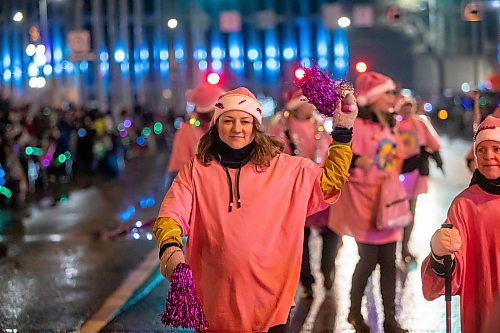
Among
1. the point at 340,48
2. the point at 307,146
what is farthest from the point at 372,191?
the point at 340,48

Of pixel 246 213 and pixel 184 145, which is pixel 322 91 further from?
pixel 184 145

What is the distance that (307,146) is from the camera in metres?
9.05

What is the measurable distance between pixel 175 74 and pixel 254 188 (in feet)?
186

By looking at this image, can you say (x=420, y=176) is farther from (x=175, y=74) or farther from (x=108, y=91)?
(x=108, y=91)

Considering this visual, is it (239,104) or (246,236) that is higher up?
A: (239,104)

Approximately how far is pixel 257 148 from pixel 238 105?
26 centimetres

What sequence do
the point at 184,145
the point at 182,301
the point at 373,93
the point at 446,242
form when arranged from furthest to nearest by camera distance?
the point at 184,145 → the point at 373,93 → the point at 446,242 → the point at 182,301

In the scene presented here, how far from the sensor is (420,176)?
9695 millimetres

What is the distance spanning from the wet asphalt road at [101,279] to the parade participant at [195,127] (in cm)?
125

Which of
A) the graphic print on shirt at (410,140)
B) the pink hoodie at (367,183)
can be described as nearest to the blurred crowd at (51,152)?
the graphic print on shirt at (410,140)

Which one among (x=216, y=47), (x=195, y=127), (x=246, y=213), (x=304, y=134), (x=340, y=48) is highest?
(x=216, y=47)

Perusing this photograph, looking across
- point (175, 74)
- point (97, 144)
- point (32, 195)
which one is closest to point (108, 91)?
point (175, 74)

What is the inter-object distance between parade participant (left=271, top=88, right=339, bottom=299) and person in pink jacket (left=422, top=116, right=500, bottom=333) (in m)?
3.61

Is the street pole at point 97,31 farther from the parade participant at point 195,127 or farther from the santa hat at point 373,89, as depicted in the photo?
the santa hat at point 373,89
